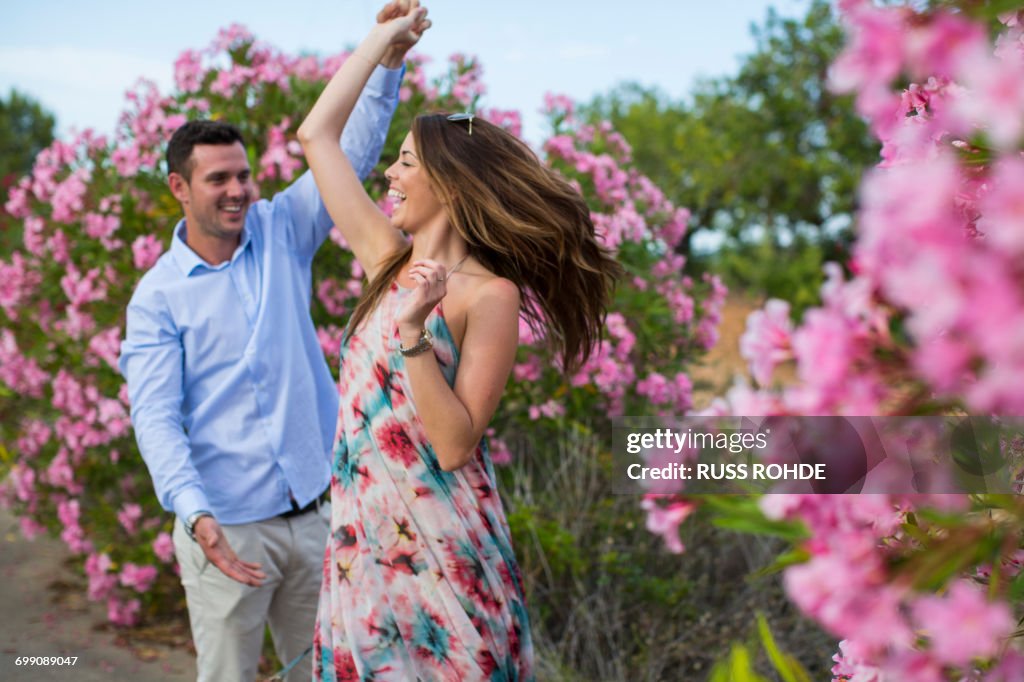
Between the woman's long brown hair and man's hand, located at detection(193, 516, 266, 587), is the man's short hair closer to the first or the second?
the woman's long brown hair

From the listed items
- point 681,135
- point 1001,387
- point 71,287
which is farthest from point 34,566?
point 681,135

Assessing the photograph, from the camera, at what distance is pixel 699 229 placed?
23.3 metres

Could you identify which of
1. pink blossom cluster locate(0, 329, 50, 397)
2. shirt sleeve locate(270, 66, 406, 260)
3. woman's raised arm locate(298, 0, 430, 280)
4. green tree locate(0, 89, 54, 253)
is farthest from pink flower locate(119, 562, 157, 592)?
green tree locate(0, 89, 54, 253)

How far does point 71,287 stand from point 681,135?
679 inches

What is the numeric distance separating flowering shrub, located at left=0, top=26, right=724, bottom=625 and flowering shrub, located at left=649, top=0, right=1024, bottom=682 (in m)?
3.39

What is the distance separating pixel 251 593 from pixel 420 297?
1.21m

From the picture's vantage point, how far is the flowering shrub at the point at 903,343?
0.52m

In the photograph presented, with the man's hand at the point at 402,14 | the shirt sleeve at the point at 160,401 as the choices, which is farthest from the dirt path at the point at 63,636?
the man's hand at the point at 402,14

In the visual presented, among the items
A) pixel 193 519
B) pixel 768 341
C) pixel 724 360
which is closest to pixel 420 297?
pixel 193 519

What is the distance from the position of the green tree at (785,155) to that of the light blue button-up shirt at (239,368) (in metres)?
10.9

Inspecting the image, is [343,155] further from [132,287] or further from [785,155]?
[785,155]

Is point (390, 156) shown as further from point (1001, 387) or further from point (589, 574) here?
point (1001, 387)

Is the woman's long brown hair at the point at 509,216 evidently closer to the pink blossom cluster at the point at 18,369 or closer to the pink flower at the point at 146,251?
the pink flower at the point at 146,251

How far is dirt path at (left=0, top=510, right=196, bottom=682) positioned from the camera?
166 inches
